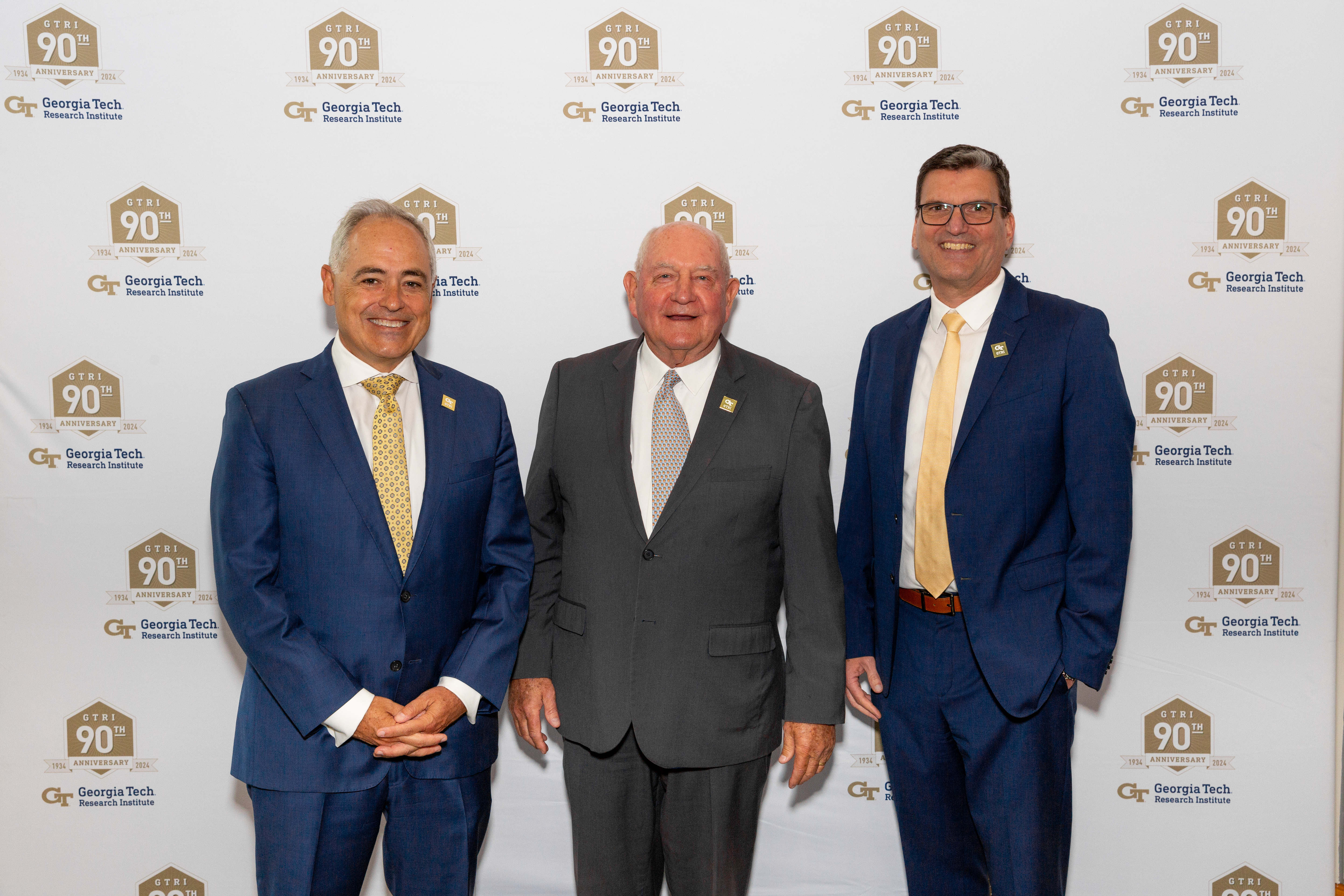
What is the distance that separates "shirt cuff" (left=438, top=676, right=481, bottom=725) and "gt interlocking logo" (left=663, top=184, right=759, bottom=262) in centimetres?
156

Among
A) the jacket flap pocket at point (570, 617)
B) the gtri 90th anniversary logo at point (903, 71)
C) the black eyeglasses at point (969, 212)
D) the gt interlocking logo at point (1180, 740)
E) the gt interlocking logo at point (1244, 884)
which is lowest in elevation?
the gt interlocking logo at point (1244, 884)

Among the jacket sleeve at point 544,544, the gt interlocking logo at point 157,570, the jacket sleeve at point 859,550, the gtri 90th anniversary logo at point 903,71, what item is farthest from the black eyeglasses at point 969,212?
the gt interlocking logo at point 157,570

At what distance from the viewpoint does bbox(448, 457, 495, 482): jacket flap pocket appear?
6.36ft

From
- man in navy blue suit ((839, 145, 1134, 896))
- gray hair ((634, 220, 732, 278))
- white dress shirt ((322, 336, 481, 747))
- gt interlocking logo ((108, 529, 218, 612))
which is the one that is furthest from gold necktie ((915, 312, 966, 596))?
gt interlocking logo ((108, 529, 218, 612))

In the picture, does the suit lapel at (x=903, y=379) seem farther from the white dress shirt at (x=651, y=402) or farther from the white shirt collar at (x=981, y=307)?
the white dress shirt at (x=651, y=402)

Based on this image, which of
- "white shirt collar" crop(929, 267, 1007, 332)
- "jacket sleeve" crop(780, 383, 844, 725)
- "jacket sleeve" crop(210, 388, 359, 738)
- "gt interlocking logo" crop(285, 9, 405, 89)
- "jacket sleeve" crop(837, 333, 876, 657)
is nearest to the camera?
"jacket sleeve" crop(210, 388, 359, 738)

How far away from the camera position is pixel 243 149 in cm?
278

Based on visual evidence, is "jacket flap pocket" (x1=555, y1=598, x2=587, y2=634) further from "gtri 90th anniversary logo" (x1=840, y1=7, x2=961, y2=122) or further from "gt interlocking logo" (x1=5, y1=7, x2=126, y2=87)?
"gt interlocking logo" (x1=5, y1=7, x2=126, y2=87)

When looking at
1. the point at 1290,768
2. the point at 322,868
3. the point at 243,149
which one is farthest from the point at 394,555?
the point at 1290,768

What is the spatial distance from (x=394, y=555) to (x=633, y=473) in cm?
56

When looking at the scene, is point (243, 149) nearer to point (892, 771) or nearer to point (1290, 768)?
point (892, 771)

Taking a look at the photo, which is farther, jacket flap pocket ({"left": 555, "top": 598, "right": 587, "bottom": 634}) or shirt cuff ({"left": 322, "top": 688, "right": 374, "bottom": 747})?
jacket flap pocket ({"left": 555, "top": 598, "right": 587, "bottom": 634})

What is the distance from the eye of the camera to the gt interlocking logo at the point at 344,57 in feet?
9.03

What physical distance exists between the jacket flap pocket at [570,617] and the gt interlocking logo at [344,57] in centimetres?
174
